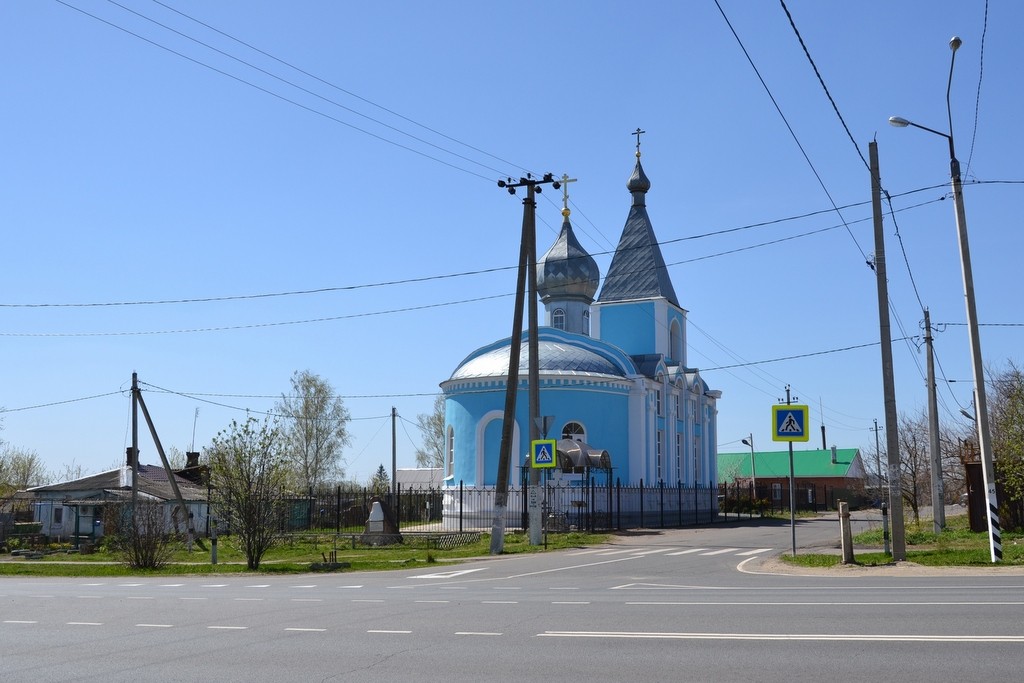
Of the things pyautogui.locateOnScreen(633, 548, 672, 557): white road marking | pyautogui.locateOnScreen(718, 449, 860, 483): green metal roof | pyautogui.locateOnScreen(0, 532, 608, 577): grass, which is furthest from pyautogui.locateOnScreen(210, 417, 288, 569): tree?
pyautogui.locateOnScreen(718, 449, 860, 483): green metal roof

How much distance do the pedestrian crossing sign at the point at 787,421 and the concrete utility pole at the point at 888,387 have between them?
162 centimetres

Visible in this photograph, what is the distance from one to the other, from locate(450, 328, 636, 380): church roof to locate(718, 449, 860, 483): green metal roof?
40577mm

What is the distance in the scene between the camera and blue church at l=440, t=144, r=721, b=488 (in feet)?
145

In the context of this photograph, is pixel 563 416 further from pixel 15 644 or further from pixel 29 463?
pixel 29 463

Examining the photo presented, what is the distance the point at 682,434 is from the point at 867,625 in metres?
43.7

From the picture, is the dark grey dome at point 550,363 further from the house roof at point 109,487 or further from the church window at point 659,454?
the house roof at point 109,487

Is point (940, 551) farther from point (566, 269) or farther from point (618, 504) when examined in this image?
point (566, 269)

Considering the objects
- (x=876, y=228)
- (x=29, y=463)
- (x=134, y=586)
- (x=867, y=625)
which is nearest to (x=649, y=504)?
(x=876, y=228)

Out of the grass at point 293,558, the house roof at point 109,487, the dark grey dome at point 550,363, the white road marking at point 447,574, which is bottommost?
the grass at point 293,558

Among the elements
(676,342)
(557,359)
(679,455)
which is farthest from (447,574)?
(676,342)

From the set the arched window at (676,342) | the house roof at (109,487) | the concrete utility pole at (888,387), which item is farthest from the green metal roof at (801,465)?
the concrete utility pole at (888,387)

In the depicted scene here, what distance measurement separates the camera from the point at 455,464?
149ft

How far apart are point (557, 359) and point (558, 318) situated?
26.0ft

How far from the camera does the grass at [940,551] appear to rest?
60.2 feet
